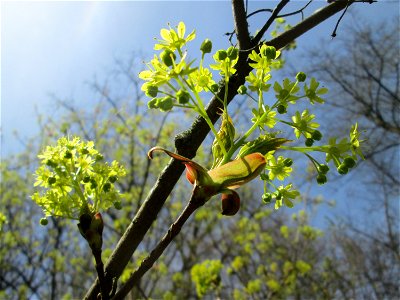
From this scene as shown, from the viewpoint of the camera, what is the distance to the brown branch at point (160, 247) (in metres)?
1.00

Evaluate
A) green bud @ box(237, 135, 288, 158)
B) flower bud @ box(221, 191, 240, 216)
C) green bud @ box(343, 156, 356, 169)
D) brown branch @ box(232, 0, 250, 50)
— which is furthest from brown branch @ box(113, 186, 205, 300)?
brown branch @ box(232, 0, 250, 50)

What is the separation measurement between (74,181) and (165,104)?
23.1 inches

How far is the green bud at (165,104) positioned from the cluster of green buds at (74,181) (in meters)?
0.50

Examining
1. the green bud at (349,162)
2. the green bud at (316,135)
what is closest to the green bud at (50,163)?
the green bud at (316,135)

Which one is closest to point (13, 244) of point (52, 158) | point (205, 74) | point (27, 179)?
point (27, 179)

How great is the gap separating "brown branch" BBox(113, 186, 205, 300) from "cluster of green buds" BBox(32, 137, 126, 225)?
0.47m

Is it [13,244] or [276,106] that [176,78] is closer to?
[276,106]

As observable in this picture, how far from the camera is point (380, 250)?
11289mm

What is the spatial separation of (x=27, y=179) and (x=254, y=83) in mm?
10526

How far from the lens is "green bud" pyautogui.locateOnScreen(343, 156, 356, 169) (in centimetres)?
129

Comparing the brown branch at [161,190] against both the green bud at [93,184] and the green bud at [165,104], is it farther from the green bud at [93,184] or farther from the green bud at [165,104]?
the green bud at [93,184]

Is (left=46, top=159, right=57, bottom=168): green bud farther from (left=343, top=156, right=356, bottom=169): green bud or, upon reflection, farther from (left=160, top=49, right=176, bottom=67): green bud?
(left=343, top=156, right=356, bottom=169): green bud

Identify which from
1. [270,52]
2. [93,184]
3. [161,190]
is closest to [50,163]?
[93,184]

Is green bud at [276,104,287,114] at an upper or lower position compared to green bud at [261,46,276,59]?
lower
